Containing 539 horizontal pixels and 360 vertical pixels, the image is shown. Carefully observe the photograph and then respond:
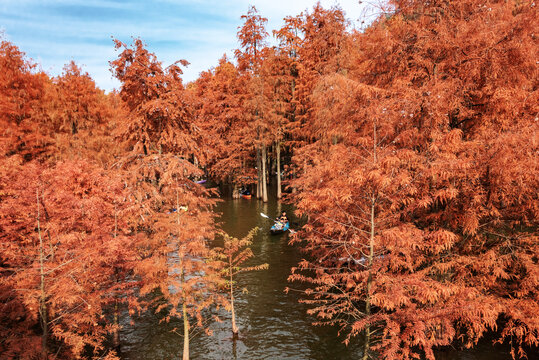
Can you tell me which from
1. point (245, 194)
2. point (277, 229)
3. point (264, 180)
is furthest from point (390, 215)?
point (245, 194)

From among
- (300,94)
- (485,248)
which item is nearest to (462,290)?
→ (485,248)

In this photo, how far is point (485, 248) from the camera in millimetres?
11750

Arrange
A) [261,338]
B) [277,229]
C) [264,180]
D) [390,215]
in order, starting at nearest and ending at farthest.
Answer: [390,215] < [261,338] < [277,229] < [264,180]

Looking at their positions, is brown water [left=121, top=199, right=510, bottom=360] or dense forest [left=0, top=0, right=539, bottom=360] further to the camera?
brown water [left=121, top=199, right=510, bottom=360]

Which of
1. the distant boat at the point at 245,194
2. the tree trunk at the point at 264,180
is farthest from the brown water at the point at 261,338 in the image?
the distant boat at the point at 245,194

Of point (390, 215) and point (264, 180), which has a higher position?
point (264, 180)

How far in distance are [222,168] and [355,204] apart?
36446 mm

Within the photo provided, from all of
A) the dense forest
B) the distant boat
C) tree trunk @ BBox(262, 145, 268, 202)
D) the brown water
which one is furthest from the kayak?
the distant boat

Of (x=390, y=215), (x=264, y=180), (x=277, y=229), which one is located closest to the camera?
(x=390, y=215)

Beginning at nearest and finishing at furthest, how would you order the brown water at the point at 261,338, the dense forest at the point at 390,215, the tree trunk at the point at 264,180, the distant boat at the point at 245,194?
1. the dense forest at the point at 390,215
2. the brown water at the point at 261,338
3. the tree trunk at the point at 264,180
4. the distant boat at the point at 245,194

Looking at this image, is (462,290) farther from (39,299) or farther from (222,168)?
(222,168)

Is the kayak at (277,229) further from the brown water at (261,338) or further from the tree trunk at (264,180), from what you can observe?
the tree trunk at (264,180)

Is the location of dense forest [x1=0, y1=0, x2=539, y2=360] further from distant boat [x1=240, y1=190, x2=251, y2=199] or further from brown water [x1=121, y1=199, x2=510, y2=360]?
distant boat [x1=240, y1=190, x2=251, y2=199]

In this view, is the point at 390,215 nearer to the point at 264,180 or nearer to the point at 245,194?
the point at 264,180
